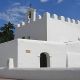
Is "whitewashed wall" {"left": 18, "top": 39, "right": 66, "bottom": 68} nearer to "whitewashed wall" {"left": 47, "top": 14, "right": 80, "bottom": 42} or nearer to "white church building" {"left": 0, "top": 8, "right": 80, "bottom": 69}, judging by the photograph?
"white church building" {"left": 0, "top": 8, "right": 80, "bottom": 69}

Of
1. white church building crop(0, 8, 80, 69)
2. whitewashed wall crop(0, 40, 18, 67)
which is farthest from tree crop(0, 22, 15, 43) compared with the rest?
whitewashed wall crop(0, 40, 18, 67)

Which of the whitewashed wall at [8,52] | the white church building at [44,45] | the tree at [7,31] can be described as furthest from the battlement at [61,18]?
the tree at [7,31]

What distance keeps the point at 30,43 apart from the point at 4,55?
146 inches

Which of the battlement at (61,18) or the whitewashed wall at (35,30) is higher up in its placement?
the battlement at (61,18)

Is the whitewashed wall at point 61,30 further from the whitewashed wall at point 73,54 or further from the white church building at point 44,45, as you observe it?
the whitewashed wall at point 73,54

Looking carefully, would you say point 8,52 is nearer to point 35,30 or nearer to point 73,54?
point 35,30

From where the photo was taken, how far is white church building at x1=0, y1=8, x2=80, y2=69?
24.1 meters

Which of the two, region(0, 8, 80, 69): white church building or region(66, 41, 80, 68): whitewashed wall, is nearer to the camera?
region(0, 8, 80, 69): white church building

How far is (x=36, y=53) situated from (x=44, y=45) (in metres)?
1.30

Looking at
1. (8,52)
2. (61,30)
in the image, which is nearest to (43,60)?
(8,52)

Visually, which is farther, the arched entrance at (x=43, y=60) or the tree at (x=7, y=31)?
the tree at (x=7, y=31)

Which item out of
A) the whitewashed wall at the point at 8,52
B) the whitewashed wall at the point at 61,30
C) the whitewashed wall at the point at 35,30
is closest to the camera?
the whitewashed wall at the point at 8,52

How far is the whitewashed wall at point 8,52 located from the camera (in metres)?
24.3

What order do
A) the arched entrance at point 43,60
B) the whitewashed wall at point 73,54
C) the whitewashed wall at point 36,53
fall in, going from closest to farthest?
the whitewashed wall at point 36,53
the arched entrance at point 43,60
the whitewashed wall at point 73,54
